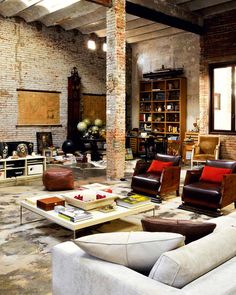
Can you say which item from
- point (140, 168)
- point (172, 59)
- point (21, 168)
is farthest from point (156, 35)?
point (140, 168)

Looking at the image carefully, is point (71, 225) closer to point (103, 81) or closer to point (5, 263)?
point (5, 263)

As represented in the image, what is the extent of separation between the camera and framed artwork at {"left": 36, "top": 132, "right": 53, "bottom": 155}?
10414mm

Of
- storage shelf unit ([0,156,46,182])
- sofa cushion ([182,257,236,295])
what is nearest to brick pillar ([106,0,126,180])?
storage shelf unit ([0,156,46,182])

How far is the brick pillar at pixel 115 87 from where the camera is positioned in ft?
24.3

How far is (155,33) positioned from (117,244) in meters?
10.5

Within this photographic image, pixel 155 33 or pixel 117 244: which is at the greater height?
pixel 155 33

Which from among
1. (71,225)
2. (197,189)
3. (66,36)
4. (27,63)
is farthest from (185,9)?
(71,225)

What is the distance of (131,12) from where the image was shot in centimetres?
809

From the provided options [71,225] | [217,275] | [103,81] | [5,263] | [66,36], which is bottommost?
[5,263]

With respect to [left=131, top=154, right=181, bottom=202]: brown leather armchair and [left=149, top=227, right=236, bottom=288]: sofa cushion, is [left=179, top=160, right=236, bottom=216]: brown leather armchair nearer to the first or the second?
[left=131, top=154, right=181, bottom=202]: brown leather armchair

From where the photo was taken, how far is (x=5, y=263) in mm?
3289

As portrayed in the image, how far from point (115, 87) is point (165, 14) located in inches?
112

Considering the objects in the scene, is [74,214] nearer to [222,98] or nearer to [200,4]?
[222,98]

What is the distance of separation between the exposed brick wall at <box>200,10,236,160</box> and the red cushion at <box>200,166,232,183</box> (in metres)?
4.59
